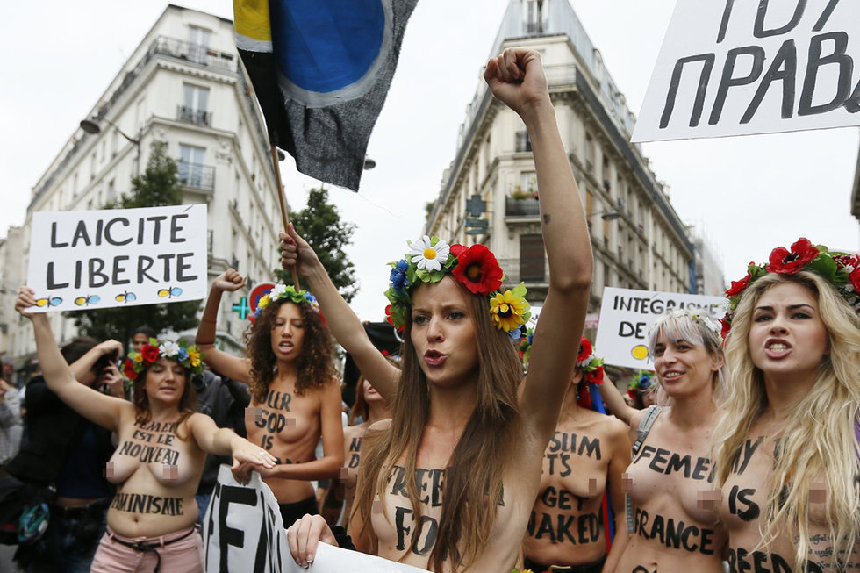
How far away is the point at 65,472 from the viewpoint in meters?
5.18

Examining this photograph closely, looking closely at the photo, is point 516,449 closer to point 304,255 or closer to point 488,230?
point 304,255

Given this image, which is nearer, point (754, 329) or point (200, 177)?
point (754, 329)

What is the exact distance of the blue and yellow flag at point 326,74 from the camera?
287 centimetres

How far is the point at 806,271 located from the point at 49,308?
482cm

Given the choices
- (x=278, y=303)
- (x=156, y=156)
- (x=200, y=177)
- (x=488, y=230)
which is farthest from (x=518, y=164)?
(x=278, y=303)

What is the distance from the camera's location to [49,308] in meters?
5.31

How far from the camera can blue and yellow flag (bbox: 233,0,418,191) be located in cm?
287

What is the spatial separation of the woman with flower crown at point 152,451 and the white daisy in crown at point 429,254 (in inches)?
72.8

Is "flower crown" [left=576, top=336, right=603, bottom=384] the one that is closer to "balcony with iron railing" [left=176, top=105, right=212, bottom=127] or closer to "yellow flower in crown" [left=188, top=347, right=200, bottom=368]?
"yellow flower in crown" [left=188, top=347, right=200, bottom=368]

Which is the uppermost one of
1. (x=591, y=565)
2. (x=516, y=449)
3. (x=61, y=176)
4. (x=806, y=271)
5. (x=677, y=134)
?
(x=61, y=176)

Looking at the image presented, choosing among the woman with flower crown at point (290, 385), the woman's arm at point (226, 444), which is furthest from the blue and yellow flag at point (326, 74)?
the woman with flower crown at point (290, 385)

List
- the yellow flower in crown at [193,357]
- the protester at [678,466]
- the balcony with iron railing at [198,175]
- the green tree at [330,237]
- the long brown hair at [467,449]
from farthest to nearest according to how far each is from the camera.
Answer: the balcony with iron railing at [198,175], the green tree at [330,237], the yellow flower in crown at [193,357], the protester at [678,466], the long brown hair at [467,449]

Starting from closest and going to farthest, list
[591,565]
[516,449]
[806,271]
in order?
1. [516,449]
2. [806,271]
3. [591,565]

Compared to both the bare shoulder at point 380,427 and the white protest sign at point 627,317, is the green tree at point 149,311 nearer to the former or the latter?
the white protest sign at point 627,317
